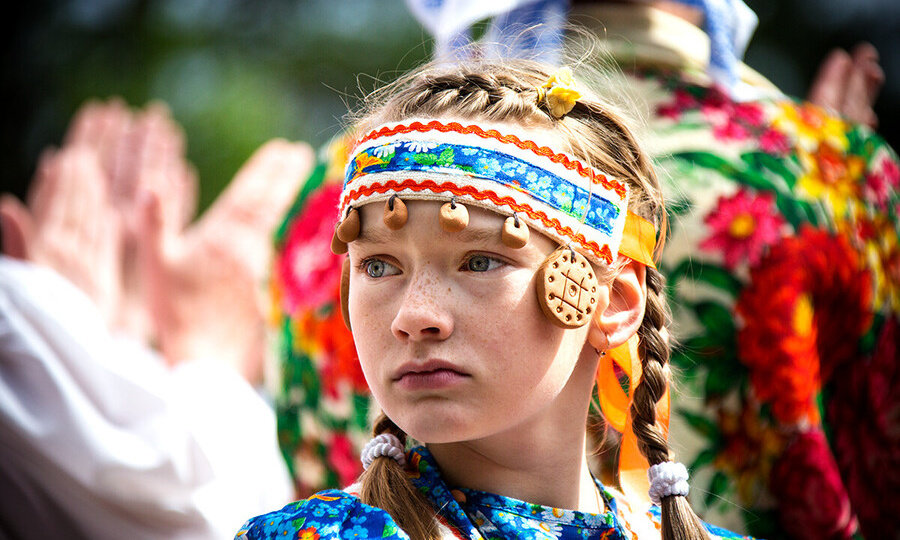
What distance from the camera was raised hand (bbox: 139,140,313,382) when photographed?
2.84 m

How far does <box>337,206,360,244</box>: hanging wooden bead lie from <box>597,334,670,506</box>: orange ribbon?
1.17 ft

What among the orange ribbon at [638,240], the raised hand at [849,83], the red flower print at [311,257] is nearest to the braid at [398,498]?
the orange ribbon at [638,240]

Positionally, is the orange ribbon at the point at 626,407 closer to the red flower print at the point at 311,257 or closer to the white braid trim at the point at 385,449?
the white braid trim at the point at 385,449

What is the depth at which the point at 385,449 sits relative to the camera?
1.15 meters

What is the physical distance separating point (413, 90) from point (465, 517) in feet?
1.65

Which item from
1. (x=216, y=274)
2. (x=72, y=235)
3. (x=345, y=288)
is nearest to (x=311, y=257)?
(x=345, y=288)

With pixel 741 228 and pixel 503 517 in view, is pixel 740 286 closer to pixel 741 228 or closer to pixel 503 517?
pixel 741 228

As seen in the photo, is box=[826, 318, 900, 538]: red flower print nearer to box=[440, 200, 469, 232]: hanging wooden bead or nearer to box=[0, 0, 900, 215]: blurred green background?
box=[440, 200, 469, 232]: hanging wooden bead

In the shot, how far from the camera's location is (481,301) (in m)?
1.02

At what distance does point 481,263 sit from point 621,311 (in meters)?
0.21

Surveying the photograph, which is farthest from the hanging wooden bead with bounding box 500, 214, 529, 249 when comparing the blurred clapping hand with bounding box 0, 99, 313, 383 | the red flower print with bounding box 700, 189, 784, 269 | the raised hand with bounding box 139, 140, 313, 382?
the raised hand with bounding box 139, 140, 313, 382

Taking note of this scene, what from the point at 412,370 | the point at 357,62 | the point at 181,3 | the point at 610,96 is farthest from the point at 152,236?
the point at 181,3

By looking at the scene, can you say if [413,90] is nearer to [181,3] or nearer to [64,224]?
[64,224]

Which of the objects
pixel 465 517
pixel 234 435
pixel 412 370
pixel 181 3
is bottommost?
pixel 465 517
